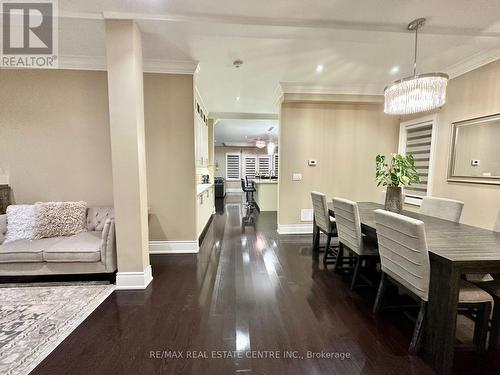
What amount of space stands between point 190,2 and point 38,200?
10.8 ft

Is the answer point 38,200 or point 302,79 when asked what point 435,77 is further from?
point 38,200

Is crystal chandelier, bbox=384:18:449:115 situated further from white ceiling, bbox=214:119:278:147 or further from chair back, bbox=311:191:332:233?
white ceiling, bbox=214:119:278:147

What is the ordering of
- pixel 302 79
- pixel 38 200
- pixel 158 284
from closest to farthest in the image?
pixel 158 284 → pixel 38 200 → pixel 302 79

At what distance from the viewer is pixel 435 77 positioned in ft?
6.82

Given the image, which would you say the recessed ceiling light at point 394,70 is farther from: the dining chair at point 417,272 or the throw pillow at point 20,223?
the throw pillow at point 20,223

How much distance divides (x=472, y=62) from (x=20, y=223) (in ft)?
20.5

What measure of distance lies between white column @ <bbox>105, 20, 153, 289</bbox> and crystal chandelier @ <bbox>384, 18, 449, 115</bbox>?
2797mm

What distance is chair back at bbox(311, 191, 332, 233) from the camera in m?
3.00

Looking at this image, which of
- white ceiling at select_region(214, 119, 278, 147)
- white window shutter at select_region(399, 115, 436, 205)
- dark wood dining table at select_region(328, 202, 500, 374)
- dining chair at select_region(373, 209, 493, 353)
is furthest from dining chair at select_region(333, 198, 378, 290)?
white ceiling at select_region(214, 119, 278, 147)

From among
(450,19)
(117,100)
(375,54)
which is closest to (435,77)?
(450,19)

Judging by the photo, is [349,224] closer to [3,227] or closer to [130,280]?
[130,280]

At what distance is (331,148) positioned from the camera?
430 centimetres
